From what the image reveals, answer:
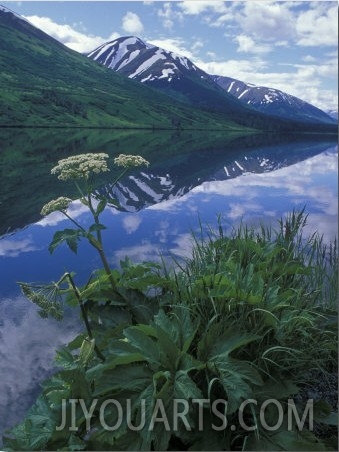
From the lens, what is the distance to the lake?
10242 millimetres

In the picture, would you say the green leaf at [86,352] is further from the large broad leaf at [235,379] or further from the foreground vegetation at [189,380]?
the large broad leaf at [235,379]

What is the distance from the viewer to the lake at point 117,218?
1024cm

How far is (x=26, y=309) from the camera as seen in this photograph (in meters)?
12.7

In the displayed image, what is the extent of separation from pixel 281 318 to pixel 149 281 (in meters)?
1.81

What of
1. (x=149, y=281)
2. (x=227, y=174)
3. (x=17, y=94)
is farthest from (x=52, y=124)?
(x=149, y=281)

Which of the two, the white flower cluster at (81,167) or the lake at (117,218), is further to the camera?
the lake at (117,218)

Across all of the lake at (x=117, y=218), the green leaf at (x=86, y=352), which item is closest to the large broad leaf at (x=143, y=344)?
the green leaf at (x=86, y=352)

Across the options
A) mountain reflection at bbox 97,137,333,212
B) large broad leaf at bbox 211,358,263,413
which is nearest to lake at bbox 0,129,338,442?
mountain reflection at bbox 97,137,333,212

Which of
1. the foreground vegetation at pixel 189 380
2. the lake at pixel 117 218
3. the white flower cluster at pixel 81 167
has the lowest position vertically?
the lake at pixel 117 218

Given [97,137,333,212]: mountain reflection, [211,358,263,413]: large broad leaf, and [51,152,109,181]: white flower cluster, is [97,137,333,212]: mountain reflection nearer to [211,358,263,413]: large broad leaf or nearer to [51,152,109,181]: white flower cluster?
[51,152,109,181]: white flower cluster

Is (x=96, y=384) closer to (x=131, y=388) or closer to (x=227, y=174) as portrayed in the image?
(x=131, y=388)

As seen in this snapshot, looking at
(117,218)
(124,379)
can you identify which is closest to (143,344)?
(124,379)

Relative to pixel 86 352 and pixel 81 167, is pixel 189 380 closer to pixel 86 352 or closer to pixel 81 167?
pixel 86 352

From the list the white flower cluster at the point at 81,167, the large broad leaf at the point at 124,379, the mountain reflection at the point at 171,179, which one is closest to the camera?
the large broad leaf at the point at 124,379
